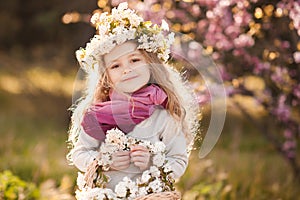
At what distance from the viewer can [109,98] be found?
3.64 meters

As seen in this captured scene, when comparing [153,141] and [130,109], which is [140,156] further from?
[130,109]

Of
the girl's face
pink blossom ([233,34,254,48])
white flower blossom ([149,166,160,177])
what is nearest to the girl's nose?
the girl's face

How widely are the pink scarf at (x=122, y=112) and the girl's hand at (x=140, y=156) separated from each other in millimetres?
135

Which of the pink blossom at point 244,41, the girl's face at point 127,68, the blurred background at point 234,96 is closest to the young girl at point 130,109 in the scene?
the girl's face at point 127,68

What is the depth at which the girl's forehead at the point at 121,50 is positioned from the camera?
353 cm

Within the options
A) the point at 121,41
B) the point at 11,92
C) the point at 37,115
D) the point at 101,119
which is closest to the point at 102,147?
the point at 101,119

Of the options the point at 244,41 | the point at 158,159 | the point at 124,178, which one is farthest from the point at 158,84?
the point at 244,41

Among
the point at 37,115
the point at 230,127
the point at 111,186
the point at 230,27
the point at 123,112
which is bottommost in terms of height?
the point at 111,186

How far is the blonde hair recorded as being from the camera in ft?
11.7

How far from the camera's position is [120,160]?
3361 millimetres

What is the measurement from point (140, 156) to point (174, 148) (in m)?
0.21

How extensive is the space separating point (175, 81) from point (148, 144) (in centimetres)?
45

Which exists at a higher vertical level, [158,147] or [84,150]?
[84,150]

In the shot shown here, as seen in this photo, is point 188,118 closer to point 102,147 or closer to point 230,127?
point 102,147
